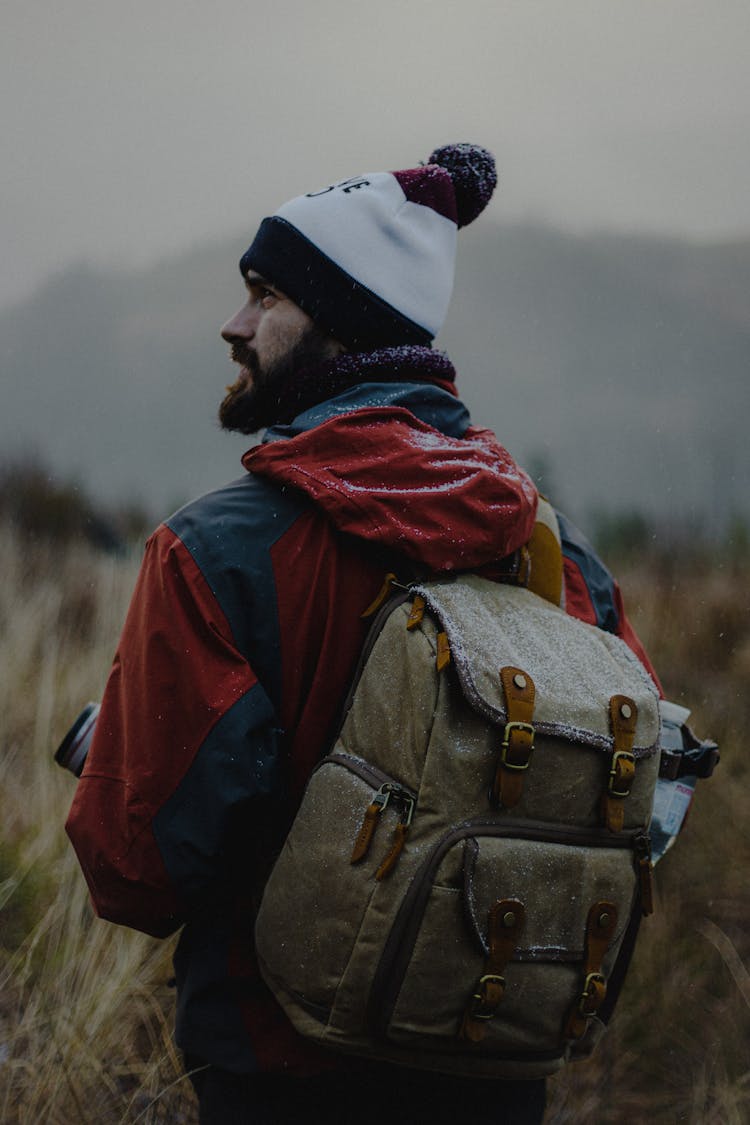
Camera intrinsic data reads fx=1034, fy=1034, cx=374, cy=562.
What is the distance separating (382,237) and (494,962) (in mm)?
1102

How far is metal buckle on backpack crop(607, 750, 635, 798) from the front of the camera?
126cm

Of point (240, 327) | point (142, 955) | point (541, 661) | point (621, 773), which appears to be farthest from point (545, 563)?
point (142, 955)

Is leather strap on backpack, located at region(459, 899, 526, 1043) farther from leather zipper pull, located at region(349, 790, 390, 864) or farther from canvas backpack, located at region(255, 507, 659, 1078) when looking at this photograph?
leather zipper pull, located at region(349, 790, 390, 864)

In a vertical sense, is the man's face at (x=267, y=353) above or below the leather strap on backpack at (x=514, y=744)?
above

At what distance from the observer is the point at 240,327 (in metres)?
1.60

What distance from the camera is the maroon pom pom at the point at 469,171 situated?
1.75 m

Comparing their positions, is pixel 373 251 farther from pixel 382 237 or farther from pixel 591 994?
pixel 591 994

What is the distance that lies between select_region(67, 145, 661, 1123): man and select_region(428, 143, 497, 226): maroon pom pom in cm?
52

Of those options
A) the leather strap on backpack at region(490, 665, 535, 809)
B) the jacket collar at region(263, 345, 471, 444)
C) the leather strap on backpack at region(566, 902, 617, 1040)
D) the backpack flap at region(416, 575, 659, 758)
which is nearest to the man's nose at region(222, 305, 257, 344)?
the jacket collar at region(263, 345, 471, 444)

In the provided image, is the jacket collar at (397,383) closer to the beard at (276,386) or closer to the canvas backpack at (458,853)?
the beard at (276,386)

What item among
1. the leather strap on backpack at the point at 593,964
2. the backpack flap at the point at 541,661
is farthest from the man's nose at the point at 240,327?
the leather strap on backpack at the point at 593,964

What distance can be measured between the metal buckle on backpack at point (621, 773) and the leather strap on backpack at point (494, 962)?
185 millimetres

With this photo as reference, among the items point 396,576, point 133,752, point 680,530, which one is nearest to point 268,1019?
point 133,752

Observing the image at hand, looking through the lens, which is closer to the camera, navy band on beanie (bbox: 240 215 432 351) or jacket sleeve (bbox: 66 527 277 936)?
jacket sleeve (bbox: 66 527 277 936)
